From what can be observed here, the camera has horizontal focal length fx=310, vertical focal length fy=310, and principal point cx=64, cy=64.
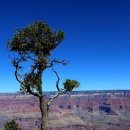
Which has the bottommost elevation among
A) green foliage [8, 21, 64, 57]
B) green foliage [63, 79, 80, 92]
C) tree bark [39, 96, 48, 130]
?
tree bark [39, 96, 48, 130]

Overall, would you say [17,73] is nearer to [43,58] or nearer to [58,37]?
[43,58]

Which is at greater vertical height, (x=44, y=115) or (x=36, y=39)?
(x=36, y=39)

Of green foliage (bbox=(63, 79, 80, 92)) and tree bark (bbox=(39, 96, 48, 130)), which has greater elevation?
green foliage (bbox=(63, 79, 80, 92))

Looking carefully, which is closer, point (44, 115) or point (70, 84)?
point (44, 115)

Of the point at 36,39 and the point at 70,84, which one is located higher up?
the point at 36,39

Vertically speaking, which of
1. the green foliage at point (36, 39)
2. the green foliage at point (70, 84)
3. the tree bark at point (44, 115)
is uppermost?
the green foliage at point (36, 39)

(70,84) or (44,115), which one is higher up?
(70,84)

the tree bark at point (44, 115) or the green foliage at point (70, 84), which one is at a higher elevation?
the green foliage at point (70, 84)

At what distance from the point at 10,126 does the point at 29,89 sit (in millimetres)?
7295

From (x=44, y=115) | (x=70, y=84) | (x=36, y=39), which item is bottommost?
(x=44, y=115)

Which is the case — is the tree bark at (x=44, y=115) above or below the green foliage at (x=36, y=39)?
below

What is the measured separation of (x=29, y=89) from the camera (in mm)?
27484

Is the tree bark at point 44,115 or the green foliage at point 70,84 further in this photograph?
the green foliage at point 70,84

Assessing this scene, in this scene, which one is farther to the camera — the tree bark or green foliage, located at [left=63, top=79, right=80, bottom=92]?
green foliage, located at [left=63, top=79, right=80, bottom=92]
